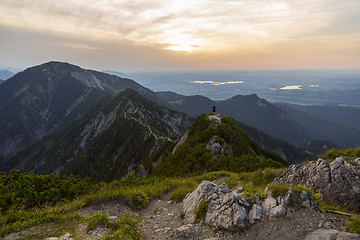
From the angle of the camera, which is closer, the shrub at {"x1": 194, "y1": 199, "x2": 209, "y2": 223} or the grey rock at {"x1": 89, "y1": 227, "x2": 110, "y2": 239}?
the grey rock at {"x1": 89, "y1": 227, "x2": 110, "y2": 239}

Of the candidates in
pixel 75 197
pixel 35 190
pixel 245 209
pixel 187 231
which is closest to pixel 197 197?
pixel 187 231

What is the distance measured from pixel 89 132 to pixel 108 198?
135 m

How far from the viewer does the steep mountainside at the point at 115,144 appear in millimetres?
59653

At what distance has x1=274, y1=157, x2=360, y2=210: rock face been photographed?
9.66 metres

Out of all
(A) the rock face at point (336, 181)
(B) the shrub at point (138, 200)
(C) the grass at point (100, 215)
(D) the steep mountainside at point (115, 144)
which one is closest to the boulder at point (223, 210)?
(C) the grass at point (100, 215)

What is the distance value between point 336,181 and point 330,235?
5.08 m

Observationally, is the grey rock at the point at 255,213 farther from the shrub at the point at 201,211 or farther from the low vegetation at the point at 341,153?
the low vegetation at the point at 341,153

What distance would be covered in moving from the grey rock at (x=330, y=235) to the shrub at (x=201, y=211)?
184 inches

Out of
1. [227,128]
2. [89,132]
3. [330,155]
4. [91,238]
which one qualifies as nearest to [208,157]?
[227,128]

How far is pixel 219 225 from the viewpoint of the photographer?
8.58 m

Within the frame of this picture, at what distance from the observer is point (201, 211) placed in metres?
9.78

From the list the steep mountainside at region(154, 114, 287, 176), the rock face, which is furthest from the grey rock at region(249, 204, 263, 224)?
the steep mountainside at region(154, 114, 287, 176)

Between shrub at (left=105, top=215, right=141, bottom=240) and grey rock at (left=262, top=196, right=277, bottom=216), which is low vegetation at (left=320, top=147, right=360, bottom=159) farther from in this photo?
shrub at (left=105, top=215, right=141, bottom=240)

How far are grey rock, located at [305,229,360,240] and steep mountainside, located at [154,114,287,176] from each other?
13108 millimetres
